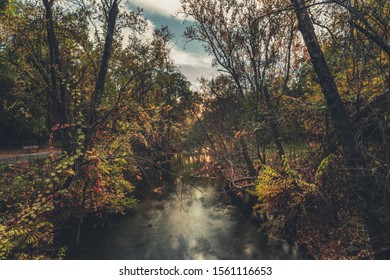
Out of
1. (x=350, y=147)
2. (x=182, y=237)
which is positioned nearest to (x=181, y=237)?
(x=182, y=237)

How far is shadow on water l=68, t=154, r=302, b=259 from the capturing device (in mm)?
8734

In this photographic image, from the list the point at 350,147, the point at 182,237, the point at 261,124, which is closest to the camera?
the point at 350,147

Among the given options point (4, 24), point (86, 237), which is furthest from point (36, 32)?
point (86, 237)

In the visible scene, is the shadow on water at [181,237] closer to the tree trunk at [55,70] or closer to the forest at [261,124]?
the forest at [261,124]

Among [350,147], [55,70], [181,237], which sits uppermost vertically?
[55,70]

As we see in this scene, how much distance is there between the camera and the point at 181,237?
10.3 metres

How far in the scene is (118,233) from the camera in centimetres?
1055

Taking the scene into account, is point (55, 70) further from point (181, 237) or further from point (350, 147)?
point (350, 147)

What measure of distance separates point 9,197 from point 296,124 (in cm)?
1128

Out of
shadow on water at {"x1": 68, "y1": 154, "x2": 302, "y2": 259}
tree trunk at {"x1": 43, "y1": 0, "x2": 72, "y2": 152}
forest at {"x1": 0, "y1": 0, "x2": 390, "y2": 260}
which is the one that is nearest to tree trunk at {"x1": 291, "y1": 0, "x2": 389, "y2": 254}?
forest at {"x1": 0, "y1": 0, "x2": 390, "y2": 260}

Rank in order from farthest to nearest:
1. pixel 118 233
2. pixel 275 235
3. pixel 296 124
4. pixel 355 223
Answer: pixel 118 233, pixel 275 235, pixel 296 124, pixel 355 223

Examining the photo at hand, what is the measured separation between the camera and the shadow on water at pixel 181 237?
8.73 metres

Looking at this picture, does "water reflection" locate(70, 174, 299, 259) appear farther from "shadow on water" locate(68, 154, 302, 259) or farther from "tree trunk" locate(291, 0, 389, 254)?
"tree trunk" locate(291, 0, 389, 254)
